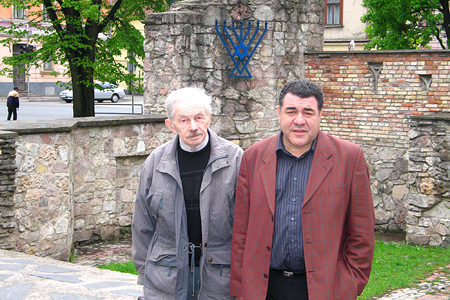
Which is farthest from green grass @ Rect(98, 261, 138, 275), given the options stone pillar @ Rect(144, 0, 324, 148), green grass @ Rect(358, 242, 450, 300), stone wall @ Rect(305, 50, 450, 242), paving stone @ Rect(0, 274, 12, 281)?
stone wall @ Rect(305, 50, 450, 242)

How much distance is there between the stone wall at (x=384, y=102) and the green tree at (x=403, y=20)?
6076 mm

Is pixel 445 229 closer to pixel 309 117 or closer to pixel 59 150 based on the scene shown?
pixel 59 150

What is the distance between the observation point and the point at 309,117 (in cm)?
329

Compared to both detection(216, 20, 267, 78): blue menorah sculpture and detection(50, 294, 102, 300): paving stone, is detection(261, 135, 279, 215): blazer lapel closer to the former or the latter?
detection(50, 294, 102, 300): paving stone

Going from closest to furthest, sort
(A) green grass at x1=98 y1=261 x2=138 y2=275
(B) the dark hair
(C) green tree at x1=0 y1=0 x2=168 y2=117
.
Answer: (B) the dark hair, (A) green grass at x1=98 y1=261 x2=138 y2=275, (C) green tree at x1=0 y1=0 x2=168 y2=117

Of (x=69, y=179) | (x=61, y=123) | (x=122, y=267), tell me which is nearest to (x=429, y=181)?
(x=122, y=267)

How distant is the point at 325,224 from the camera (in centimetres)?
320

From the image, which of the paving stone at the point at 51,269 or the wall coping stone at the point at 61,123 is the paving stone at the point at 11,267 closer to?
the paving stone at the point at 51,269

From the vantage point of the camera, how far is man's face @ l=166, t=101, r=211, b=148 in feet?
11.5

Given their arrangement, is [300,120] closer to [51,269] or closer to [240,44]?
[51,269]

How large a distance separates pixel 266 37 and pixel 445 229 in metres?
3.96

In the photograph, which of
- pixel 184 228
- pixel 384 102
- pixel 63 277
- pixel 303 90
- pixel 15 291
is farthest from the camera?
pixel 384 102

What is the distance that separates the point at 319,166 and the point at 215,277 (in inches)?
31.9

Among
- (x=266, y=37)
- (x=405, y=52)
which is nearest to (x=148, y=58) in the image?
(x=266, y=37)
